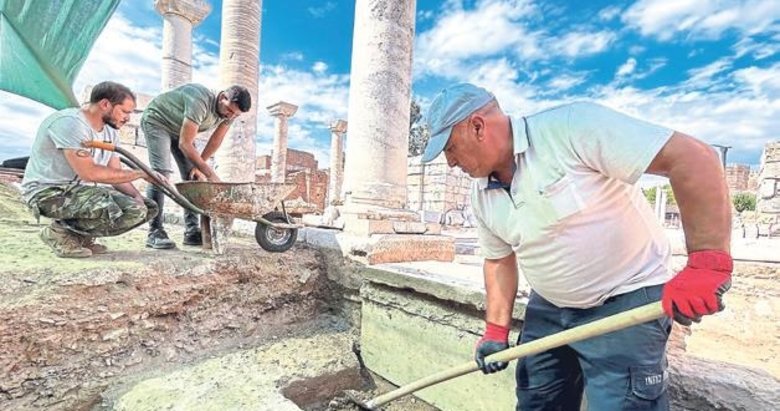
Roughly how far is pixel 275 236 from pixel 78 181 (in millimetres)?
1370

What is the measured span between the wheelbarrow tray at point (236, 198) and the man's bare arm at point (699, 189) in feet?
8.17

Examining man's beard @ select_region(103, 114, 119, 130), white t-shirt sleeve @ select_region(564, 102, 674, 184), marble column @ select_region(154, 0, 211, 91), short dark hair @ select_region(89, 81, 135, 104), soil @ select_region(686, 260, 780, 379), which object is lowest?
soil @ select_region(686, 260, 780, 379)

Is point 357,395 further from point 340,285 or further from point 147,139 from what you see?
point 147,139

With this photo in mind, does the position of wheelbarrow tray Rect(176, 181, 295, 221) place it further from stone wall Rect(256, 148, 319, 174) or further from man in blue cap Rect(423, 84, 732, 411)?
stone wall Rect(256, 148, 319, 174)

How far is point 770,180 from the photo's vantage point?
460 inches

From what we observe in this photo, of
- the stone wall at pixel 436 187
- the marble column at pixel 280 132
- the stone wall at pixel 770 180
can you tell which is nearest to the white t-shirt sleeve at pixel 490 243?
the marble column at pixel 280 132

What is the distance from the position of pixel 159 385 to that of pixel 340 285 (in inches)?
57.2

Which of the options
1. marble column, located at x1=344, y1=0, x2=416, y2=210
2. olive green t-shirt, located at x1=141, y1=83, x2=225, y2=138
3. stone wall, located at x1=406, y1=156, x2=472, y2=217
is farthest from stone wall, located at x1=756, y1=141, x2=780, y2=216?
olive green t-shirt, located at x1=141, y1=83, x2=225, y2=138

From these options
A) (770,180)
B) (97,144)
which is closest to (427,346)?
(97,144)

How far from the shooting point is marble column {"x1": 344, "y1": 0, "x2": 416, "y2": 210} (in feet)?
12.7

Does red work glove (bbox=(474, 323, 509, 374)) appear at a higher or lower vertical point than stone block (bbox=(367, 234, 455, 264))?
lower

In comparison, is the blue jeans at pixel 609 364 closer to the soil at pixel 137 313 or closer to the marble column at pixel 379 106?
the soil at pixel 137 313

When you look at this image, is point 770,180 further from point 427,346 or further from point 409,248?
point 427,346

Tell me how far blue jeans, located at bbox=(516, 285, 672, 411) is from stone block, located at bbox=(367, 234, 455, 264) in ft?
5.69
